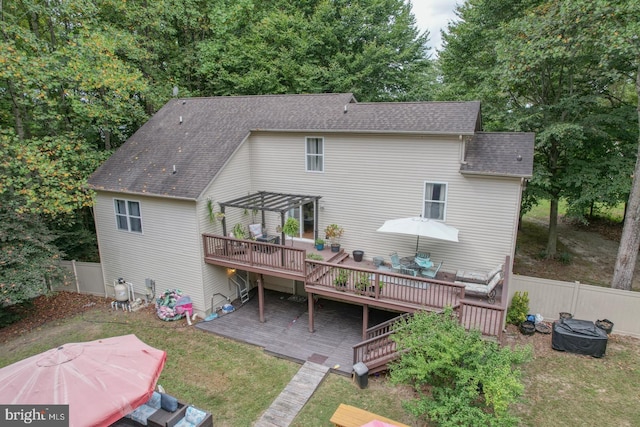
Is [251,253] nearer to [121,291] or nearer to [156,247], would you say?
[156,247]

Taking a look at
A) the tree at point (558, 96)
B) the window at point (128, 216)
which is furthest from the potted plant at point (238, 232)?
the tree at point (558, 96)

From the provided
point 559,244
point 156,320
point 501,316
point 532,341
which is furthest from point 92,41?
point 559,244

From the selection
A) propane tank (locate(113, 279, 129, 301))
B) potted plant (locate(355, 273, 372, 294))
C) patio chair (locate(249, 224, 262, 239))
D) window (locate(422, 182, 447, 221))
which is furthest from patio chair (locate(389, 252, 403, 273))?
propane tank (locate(113, 279, 129, 301))

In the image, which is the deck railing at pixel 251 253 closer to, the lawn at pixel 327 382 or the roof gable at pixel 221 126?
the roof gable at pixel 221 126

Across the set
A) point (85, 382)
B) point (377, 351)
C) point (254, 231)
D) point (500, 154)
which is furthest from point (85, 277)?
point (500, 154)

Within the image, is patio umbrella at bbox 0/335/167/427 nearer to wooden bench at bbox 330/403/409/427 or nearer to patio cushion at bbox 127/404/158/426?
patio cushion at bbox 127/404/158/426
